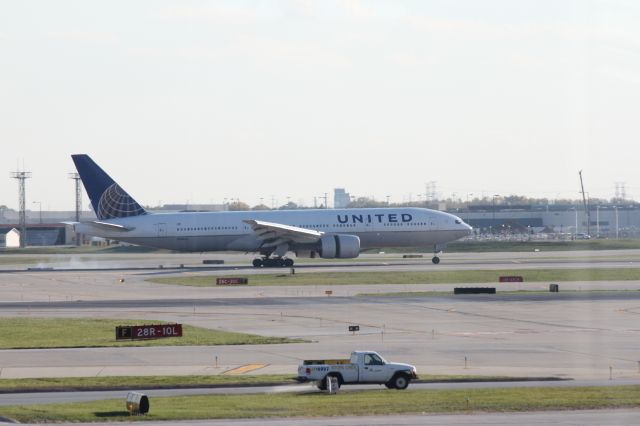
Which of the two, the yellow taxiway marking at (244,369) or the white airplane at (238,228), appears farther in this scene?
the white airplane at (238,228)

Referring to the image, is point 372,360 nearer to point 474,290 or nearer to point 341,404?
point 341,404

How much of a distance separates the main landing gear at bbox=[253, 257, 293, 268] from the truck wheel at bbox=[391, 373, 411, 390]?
201 ft

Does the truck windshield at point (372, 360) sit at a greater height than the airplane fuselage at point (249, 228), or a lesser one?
lesser

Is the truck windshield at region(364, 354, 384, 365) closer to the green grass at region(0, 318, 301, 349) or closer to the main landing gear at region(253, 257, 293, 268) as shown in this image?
the green grass at region(0, 318, 301, 349)

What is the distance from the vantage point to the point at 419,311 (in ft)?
186

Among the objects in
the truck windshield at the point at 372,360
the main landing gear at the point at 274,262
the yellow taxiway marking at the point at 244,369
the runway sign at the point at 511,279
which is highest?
the main landing gear at the point at 274,262

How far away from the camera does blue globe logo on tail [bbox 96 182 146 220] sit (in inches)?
3762

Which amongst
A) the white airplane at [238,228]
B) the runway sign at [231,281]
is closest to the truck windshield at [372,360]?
the runway sign at [231,281]

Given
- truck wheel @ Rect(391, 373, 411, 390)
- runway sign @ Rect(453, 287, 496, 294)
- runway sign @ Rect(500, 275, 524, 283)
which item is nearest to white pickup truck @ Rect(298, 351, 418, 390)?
truck wheel @ Rect(391, 373, 411, 390)

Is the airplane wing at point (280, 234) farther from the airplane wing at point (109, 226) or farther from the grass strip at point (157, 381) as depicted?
the grass strip at point (157, 381)

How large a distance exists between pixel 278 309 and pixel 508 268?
125 ft

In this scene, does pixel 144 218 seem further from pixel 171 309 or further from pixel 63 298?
pixel 171 309

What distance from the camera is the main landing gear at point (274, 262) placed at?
94.2 meters

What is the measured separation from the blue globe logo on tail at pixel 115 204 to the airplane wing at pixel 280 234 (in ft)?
38.6
